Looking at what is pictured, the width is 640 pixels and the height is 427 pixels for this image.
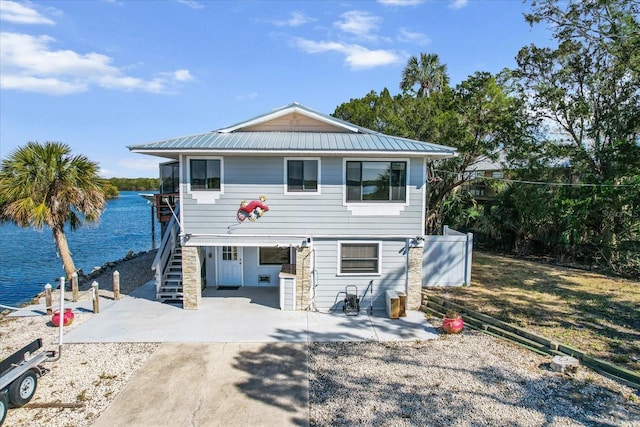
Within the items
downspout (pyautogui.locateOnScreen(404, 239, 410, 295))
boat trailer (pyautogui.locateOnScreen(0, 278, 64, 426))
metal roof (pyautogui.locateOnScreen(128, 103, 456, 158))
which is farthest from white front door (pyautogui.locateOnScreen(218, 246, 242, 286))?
boat trailer (pyautogui.locateOnScreen(0, 278, 64, 426))

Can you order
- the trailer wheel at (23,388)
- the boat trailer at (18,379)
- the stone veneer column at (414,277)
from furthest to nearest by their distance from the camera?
the stone veneer column at (414,277) → the trailer wheel at (23,388) → the boat trailer at (18,379)

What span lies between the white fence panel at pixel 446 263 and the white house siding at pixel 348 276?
301 cm

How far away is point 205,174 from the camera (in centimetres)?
1038

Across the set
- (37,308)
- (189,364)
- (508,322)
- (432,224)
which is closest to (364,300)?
(508,322)

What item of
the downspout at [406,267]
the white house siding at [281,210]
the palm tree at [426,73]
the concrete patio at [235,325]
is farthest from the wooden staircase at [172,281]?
the palm tree at [426,73]

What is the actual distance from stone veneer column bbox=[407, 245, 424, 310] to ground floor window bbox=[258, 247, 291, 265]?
4.32 meters

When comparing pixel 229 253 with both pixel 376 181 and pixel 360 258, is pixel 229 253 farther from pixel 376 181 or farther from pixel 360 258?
pixel 376 181

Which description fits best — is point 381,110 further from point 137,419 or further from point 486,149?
point 137,419

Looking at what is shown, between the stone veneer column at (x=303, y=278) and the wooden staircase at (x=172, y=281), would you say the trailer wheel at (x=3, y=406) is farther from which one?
the stone veneer column at (x=303, y=278)

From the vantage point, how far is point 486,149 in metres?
17.9

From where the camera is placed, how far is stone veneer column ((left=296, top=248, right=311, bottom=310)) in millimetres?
10570

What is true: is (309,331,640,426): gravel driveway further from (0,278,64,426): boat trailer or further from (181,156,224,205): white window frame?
(181,156,224,205): white window frame

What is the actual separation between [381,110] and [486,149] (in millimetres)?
6758

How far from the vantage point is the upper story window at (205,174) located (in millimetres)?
10344
